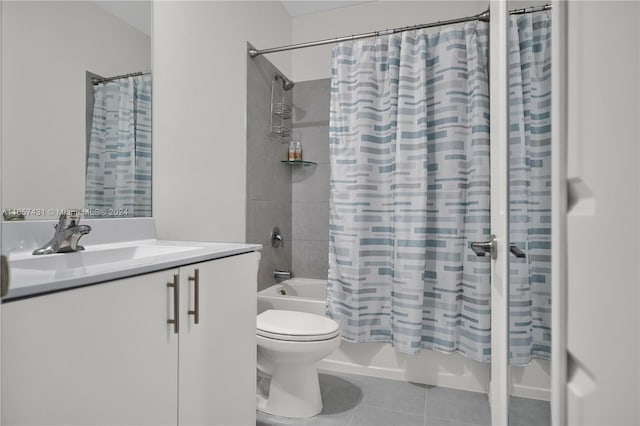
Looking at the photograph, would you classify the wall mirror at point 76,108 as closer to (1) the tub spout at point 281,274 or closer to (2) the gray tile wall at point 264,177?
(2) the gray tile wall at point 264,177

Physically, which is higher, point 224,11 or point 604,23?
point 224,11

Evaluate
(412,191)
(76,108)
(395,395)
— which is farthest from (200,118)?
(395,395)

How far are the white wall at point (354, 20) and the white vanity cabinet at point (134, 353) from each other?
84.6 inches

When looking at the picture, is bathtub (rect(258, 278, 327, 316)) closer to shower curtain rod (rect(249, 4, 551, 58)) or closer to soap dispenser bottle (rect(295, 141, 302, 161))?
soap dispenser bottle (rect(295, 141, 302, 161))

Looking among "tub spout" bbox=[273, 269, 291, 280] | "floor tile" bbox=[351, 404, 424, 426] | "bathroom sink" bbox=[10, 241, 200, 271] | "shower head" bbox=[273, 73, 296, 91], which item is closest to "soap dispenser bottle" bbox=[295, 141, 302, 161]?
"shower head" bbox=[273, 73, 296, 91]

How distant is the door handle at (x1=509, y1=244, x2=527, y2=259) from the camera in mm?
755

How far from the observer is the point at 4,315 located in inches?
23.2

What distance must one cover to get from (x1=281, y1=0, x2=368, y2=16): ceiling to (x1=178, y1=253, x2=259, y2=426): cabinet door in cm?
232

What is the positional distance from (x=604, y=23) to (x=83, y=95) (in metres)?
1.49

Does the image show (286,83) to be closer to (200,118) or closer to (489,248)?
(200,118)

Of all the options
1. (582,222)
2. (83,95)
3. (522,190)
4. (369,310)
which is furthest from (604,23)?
(369,310)

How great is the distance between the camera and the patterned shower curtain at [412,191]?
6.34ft

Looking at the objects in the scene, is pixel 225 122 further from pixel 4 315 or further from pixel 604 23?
pixel 604 23

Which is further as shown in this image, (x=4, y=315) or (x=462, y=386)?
(x=462, y=386)
